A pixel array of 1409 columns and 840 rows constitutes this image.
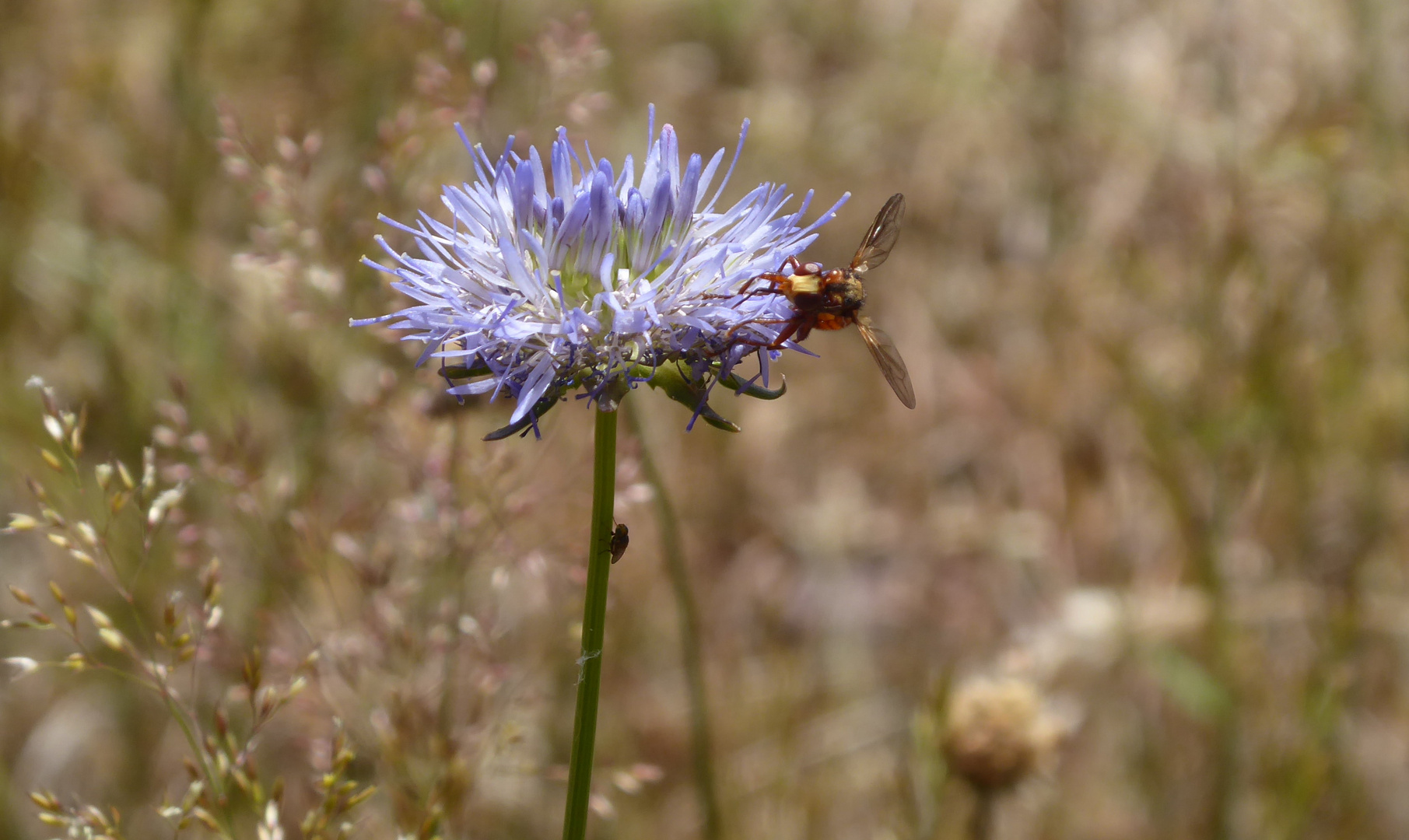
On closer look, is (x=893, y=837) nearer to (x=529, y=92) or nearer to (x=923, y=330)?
(x=923, y=330)

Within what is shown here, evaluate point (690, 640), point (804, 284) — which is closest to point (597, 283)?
point (804, 284)

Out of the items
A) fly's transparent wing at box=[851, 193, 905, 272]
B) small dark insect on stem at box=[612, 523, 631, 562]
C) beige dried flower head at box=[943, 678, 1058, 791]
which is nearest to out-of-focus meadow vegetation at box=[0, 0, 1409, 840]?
beige dried flower head at box=[943, 678, 1058, 791]

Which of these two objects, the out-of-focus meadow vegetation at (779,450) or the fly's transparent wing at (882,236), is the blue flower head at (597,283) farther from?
the out-of-focus meadow vegetation at (779,450)

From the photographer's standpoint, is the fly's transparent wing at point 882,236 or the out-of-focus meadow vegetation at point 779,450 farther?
the out-of-focus meadow vegetation at point 779,450

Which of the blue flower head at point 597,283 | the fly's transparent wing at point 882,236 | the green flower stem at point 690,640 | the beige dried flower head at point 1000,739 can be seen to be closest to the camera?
the blue flower head at point 597,283

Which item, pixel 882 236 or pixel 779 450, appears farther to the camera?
pixel 779 450

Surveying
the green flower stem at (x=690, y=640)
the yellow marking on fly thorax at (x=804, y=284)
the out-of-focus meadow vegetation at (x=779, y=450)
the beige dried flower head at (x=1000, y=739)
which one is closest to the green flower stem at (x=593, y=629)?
the yellow marking on fly thorax at (x=804, y=284)

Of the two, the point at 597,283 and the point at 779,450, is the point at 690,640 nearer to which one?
the point at 597,283
